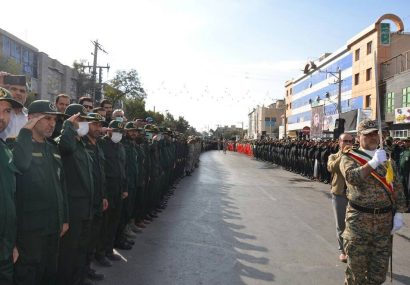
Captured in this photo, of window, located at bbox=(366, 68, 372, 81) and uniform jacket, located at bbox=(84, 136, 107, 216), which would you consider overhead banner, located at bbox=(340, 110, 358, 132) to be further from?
uniform jacket, located at bbox=(84, 136, 107, 216)

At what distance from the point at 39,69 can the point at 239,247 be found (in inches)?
1526

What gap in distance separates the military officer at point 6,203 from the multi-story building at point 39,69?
2870 centimetres

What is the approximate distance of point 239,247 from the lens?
719 centimetres

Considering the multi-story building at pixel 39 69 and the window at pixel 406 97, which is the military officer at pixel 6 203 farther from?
the window at pixel 406 97

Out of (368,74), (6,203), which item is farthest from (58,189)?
(368,74)

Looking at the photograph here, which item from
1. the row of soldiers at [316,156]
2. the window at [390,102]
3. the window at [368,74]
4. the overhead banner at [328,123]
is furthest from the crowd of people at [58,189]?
the window at [368,74]

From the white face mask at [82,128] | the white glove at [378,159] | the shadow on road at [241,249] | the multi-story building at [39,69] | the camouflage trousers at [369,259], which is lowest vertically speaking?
the shadow on road at [241,249]

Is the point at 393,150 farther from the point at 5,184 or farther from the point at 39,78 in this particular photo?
the point at 39,78

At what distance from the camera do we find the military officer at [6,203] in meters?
3.04

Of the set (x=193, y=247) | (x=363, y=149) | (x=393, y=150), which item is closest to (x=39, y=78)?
(x=393, y=150)

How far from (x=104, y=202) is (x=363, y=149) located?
10.3 feet

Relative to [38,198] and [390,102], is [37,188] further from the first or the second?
[390,102]

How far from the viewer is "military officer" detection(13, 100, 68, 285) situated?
3.55 m

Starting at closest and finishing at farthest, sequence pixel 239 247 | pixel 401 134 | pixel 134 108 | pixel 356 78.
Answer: pixel 239 247, pixel 401 134, pixel 356 78, pixel 134 108
